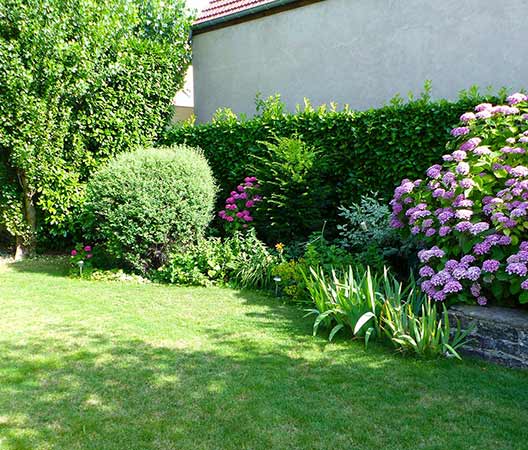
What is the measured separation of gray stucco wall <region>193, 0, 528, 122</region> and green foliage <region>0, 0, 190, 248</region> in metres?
1.72

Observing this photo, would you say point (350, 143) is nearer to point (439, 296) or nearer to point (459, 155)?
point (459, 155)

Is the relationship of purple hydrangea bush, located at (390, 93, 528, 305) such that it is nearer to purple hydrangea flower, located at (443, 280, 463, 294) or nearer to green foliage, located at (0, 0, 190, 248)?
purple hydrangea flower, located at (443, 280, 463, 294)

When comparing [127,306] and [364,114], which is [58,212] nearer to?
[127,306]

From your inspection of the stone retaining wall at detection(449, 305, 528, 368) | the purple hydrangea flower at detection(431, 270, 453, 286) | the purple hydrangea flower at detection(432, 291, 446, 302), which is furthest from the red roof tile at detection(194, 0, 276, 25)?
the stone retaining wall at detection(449, 305, 528, 368)

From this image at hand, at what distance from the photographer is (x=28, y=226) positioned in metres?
→ 8.96

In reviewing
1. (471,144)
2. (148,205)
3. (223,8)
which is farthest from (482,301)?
(223,8)

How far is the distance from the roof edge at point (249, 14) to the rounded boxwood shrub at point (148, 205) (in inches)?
172

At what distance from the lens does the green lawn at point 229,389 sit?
→ 3116 mm

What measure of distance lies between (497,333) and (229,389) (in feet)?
7.21

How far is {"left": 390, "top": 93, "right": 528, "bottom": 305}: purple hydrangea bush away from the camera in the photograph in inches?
171

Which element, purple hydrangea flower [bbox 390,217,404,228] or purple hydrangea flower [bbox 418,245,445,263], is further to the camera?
purple hydrangea flower [bbox 390,217,404,228]

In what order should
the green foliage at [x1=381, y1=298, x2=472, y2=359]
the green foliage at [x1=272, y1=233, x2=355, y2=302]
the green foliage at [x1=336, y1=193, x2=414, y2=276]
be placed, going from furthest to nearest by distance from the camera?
the green foliage at [x1=336, y1=193, x2=414, y2=276] < the green foliage at [x1=272, y1=233, x2=355, y2=302] < the green foliage at [x1=381, y1=298, x2=472, y2=359]

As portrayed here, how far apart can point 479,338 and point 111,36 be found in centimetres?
747

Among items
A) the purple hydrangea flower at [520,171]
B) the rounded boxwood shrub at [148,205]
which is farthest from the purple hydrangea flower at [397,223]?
the rounded boxwood shrub at [148,205]
